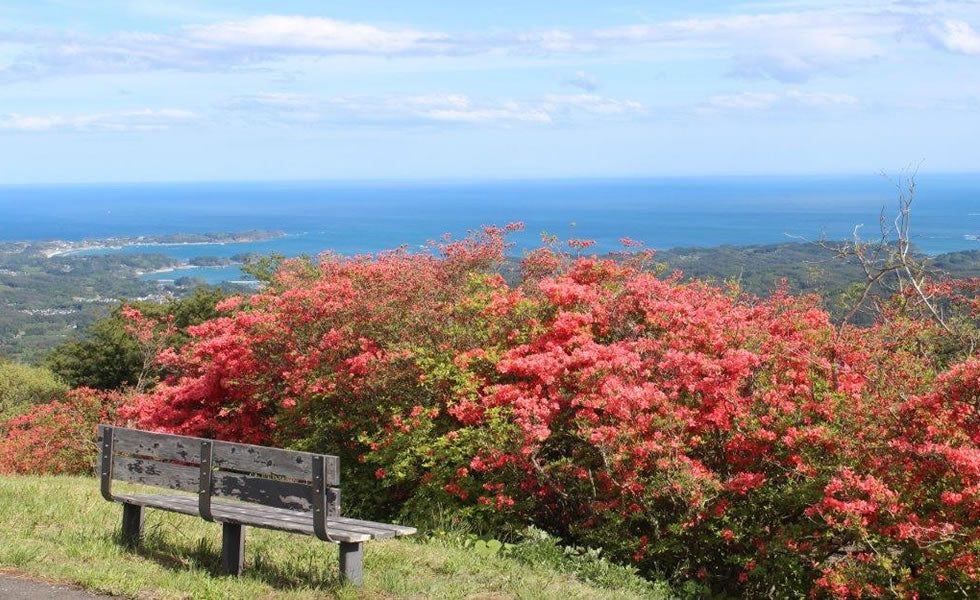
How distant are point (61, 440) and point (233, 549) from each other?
12272mm

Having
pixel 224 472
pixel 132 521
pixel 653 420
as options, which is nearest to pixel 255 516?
pixel 224 472

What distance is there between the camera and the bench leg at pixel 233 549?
5621 millimetres

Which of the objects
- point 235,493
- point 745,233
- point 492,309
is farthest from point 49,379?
point 745,233

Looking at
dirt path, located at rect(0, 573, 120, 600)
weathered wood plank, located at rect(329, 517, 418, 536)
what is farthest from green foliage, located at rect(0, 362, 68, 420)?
weathered wood plank, located at rect(329, 517, 418, 536)

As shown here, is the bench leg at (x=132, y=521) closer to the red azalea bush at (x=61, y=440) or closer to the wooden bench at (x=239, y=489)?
the wooden bench at (x=239, y=489)

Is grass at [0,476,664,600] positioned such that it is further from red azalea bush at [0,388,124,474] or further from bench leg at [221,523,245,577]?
red azalea bush at [0,388,124,474]

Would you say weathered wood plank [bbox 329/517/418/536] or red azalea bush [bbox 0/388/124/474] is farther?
red azalea bush [bbox 0/388/124/474]

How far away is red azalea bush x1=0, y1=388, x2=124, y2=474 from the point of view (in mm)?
16031

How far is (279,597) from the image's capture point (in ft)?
17.1

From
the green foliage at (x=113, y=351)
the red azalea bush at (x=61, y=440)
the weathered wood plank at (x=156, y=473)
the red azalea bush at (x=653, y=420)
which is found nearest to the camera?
the weathered wood plank at (x=156, y=473)

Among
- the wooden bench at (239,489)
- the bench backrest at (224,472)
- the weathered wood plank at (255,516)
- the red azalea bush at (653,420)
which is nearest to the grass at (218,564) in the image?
the wooden bench at (239,489)

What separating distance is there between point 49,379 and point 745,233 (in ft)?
431

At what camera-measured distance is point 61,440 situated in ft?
53.7

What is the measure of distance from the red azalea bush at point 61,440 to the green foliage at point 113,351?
44.5 ft
